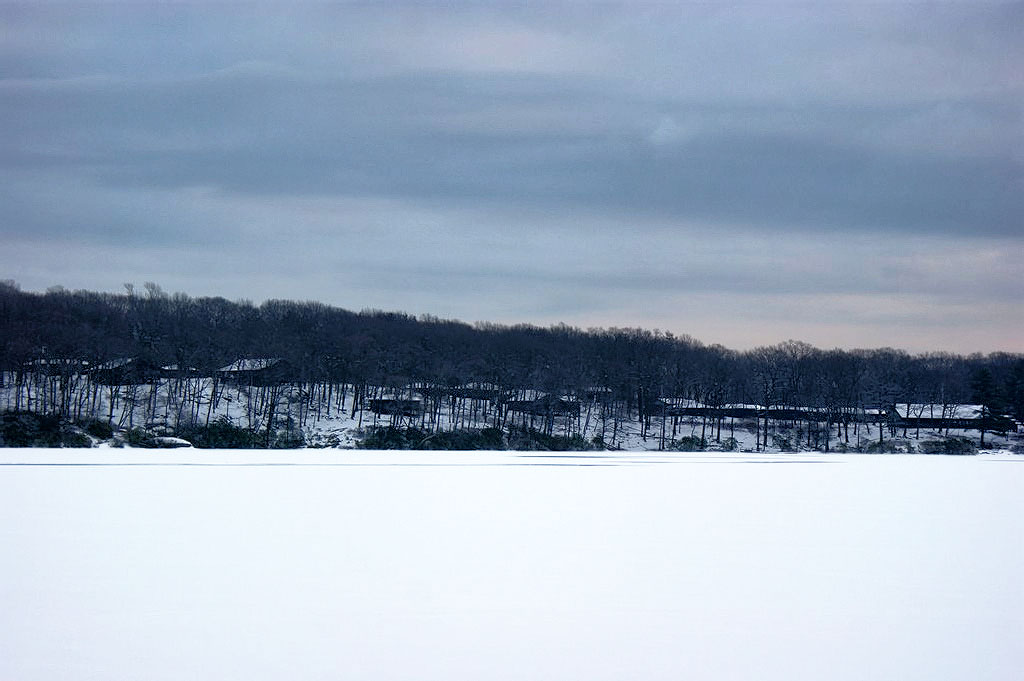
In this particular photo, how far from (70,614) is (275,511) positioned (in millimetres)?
9017

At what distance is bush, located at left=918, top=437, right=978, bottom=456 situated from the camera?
6373cm

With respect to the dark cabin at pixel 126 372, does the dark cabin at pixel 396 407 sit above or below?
below

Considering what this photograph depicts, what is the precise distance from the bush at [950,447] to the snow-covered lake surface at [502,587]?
4530 centimetres

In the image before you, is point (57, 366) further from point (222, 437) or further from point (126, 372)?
point (222, 437)

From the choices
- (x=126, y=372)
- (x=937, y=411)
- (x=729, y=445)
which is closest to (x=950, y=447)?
(x=729, y=445)

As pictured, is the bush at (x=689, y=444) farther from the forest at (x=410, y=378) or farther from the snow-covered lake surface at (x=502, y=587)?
the snow-covered lake surface at (x=502, y=587)

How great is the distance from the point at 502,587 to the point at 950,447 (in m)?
59.6

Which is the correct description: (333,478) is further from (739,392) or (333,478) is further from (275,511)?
(739,392)

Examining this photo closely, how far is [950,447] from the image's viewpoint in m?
64.4

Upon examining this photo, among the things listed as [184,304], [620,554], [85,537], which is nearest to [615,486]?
[620,554]

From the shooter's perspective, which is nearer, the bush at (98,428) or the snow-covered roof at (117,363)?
the bush at (98,428)

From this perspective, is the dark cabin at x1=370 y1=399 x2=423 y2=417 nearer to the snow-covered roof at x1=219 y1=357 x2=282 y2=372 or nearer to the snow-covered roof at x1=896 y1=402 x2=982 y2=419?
the snow-covered roof at x1=219 y1=357 x2=282 y2=372

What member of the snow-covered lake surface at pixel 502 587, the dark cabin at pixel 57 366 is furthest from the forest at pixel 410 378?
the snow-covered lake surface at pixel 502 587

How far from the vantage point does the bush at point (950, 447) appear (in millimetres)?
63734
